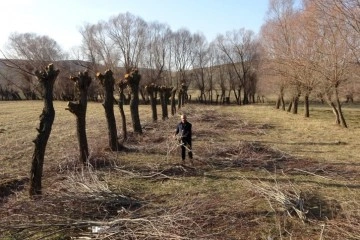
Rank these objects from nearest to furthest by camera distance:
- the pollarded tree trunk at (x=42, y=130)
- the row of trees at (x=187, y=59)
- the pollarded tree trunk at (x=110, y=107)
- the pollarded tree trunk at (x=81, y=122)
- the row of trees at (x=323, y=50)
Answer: the pollarded tree trunk at (x=42, y=130) < the pollarded tree trunk at (x=81, y=122) < the pollarded tree trunk at (x=110, y=107) < the row of trees at (x=323, y=50) < the row of trees at (x=187, y=59)

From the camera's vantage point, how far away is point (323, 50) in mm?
25172

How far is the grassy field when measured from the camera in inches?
282

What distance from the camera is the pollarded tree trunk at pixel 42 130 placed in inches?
376

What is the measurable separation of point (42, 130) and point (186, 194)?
3798 millimetres

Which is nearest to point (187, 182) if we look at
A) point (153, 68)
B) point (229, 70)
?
point (153, 68)

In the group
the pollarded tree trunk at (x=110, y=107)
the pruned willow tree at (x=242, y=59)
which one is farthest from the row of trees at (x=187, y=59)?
the pollarded tree trunk at (x=110, y=107)

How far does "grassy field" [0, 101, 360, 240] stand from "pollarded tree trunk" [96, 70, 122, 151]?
0.43 m

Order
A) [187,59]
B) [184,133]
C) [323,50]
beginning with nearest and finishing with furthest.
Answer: [184,133] < [323,50] < [187,59]

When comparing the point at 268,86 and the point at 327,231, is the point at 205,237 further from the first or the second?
the point at 268,86

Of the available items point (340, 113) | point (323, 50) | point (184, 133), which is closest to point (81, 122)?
point (184, 133)

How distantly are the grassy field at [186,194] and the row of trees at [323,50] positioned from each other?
8473 millimetres

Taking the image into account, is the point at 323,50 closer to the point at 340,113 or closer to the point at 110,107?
the point at 340,113

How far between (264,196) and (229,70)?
76988mm

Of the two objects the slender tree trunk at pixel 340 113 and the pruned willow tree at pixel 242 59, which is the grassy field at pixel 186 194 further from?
the pruned willow tree at pixel 242 59
